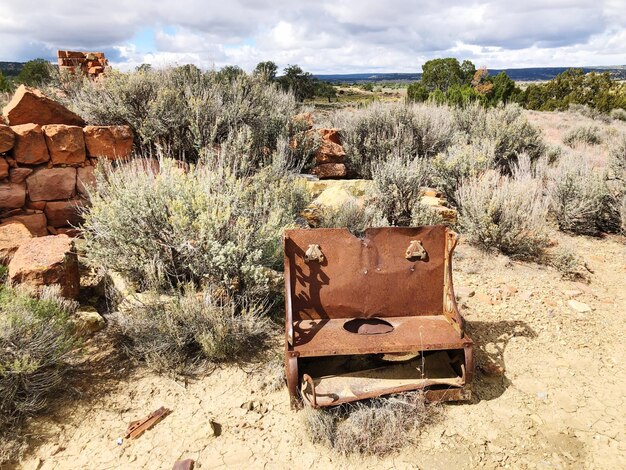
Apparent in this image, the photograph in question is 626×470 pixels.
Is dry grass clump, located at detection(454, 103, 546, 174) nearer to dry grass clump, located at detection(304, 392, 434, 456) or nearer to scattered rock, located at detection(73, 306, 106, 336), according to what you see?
dry grass clump, located at detection(304, 392, 434, 456)

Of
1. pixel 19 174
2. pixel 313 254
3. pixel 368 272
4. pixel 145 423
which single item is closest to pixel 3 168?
pixel 19 174

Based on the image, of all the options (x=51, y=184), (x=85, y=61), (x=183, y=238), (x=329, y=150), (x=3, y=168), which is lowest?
(x=183, y=238)

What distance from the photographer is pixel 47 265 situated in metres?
3.41

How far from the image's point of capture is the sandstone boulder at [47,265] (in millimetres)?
3350

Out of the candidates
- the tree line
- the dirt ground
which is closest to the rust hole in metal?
the dirt ground

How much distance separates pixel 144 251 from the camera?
146 inches

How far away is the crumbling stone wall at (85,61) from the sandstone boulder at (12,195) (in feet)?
24.0

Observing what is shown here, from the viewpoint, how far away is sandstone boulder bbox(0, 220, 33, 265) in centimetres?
392

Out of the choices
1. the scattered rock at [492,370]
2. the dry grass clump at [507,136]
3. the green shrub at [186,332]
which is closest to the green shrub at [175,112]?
the green shrub at [186,332]

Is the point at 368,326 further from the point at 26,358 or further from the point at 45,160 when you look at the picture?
the point at 45,160

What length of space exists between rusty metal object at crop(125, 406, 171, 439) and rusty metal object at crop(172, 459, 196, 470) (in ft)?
1.13

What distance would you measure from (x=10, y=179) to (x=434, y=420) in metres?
4.98

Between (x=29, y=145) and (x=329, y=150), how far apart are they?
4361mm

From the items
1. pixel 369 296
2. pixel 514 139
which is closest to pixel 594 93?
pixel 514 139
